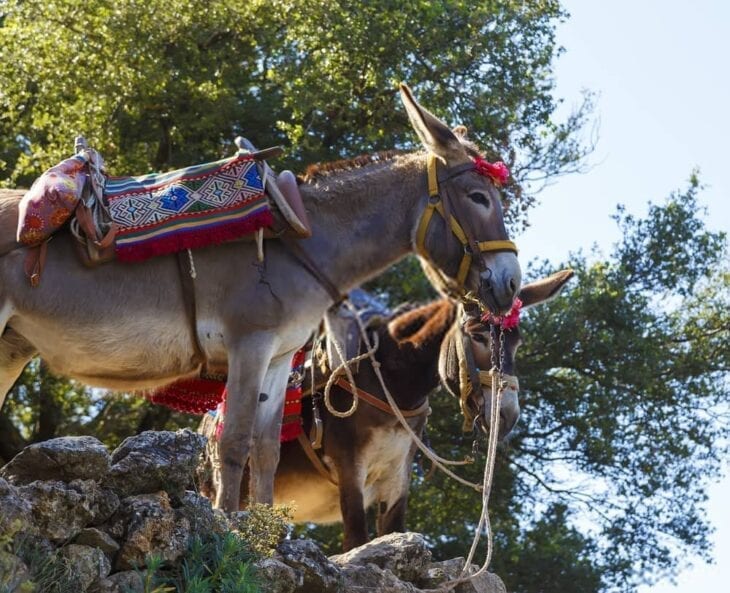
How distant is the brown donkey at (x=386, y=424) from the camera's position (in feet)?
35.3

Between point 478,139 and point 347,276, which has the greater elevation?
point 478,139

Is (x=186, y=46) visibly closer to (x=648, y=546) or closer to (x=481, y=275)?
(x=648, y=546)

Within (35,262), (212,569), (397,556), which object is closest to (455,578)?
(397,556)

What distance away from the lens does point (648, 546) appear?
53.8 feet

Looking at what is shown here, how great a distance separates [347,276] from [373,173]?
748 mm

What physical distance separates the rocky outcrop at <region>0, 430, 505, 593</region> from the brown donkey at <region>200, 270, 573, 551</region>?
312 cm

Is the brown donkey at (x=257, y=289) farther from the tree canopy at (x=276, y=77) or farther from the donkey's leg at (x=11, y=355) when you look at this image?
the tree canopy at (x=276, y=77)

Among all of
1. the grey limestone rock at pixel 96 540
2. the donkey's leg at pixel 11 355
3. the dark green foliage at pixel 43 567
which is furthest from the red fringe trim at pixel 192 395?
the dark green foliage at pixel 43 567

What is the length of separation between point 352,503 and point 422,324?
1.54 meters

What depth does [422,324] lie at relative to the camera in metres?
11.4

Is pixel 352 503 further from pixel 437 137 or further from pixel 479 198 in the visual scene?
pixel 437 137

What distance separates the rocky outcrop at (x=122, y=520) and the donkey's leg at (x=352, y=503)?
8.84ft

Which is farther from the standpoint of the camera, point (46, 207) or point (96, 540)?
point (46, 207)

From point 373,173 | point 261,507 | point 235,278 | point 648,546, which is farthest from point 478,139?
point 261,507
